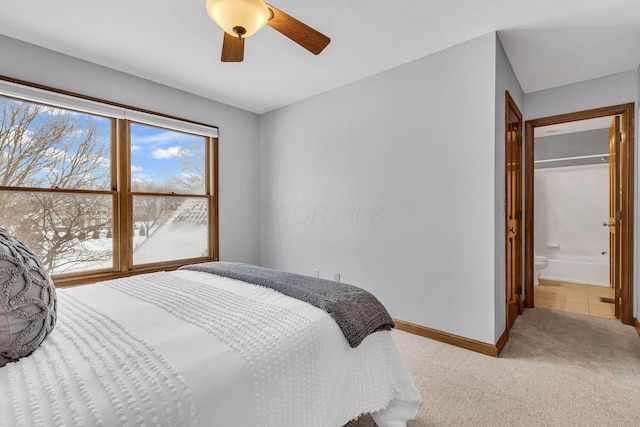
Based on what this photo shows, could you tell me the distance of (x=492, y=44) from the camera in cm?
225

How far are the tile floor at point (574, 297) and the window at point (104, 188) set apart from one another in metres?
4.19

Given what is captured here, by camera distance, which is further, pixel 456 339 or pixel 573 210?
pixel 573 210

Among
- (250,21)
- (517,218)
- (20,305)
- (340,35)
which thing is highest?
(340,35)

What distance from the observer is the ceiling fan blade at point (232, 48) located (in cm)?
175

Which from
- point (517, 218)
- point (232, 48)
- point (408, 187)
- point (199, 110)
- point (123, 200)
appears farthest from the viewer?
point (199, 110)

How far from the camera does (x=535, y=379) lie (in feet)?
6.50

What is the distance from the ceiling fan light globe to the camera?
→ 55.7 inches

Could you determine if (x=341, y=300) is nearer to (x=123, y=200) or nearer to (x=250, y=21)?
(x=250, y=21)

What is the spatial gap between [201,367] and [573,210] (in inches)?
243

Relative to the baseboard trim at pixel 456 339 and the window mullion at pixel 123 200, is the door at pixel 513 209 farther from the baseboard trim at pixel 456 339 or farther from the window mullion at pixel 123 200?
the window mullion at pixel 123 200

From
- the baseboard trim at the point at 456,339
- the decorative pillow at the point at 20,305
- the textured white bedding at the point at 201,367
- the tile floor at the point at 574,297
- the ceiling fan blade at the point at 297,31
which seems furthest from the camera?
the tile floor at the point at 574,297

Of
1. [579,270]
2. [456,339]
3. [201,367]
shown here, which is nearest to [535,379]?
[456,339]

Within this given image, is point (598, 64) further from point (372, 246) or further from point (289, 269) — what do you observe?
point (289, 269)

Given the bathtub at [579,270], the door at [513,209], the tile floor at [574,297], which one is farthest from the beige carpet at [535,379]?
the bathtub at [579,270]
